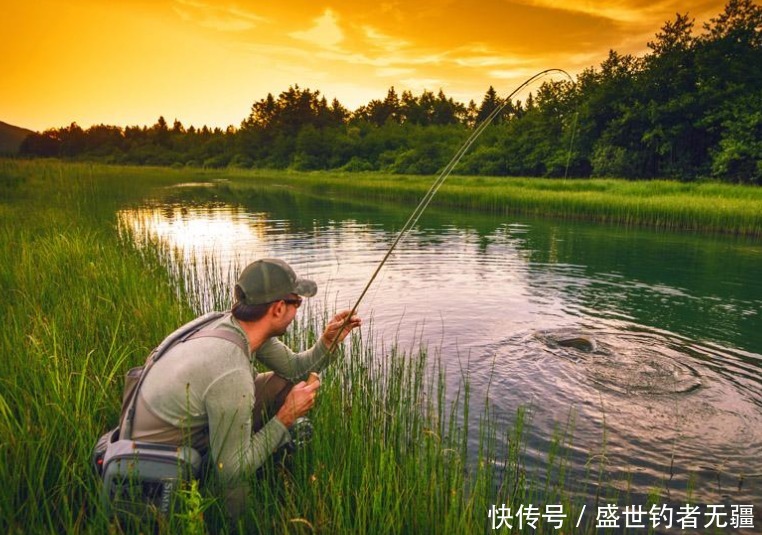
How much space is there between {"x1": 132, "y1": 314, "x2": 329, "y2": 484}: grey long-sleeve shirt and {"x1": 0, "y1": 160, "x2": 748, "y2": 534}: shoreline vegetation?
0.82 ft

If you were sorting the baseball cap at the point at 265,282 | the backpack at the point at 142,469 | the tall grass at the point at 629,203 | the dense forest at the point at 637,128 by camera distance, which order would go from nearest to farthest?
the backpack at the point at 142,469 → the baseball cap at the point at 265,282 → the tall grass at the point at 629,203 → the dense forest at the point at 637,128

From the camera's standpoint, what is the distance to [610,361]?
7.10 m

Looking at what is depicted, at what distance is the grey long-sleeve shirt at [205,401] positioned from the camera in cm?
246

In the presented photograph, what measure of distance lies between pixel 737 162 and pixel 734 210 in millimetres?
22678

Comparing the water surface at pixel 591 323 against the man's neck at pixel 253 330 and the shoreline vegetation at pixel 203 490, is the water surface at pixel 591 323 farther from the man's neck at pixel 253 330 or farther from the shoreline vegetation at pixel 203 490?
the man's neck at pixel 253 330

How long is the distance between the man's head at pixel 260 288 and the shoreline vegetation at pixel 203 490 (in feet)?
2.92

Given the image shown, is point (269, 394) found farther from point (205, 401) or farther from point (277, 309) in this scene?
point (205, 401)

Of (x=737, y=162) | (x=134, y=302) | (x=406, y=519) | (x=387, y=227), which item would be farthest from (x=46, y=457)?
(x=737, y=162)

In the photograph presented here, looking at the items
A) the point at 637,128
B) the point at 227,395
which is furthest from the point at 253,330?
the point at 637,128

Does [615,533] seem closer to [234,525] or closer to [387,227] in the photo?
[234,525]

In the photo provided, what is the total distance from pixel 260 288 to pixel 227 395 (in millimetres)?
621

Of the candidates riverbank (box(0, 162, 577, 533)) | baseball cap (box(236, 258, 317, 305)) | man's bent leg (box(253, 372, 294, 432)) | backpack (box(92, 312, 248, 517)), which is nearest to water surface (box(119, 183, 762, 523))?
riverbank (box(0, 162, 577, 533))

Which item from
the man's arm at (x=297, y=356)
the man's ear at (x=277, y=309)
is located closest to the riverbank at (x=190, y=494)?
the man's arm at (x=297, y=356)

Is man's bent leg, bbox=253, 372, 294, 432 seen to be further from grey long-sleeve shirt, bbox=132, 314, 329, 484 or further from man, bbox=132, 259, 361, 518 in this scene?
grey long-sleeve shirt, bbox=132, 314, 329, 484
